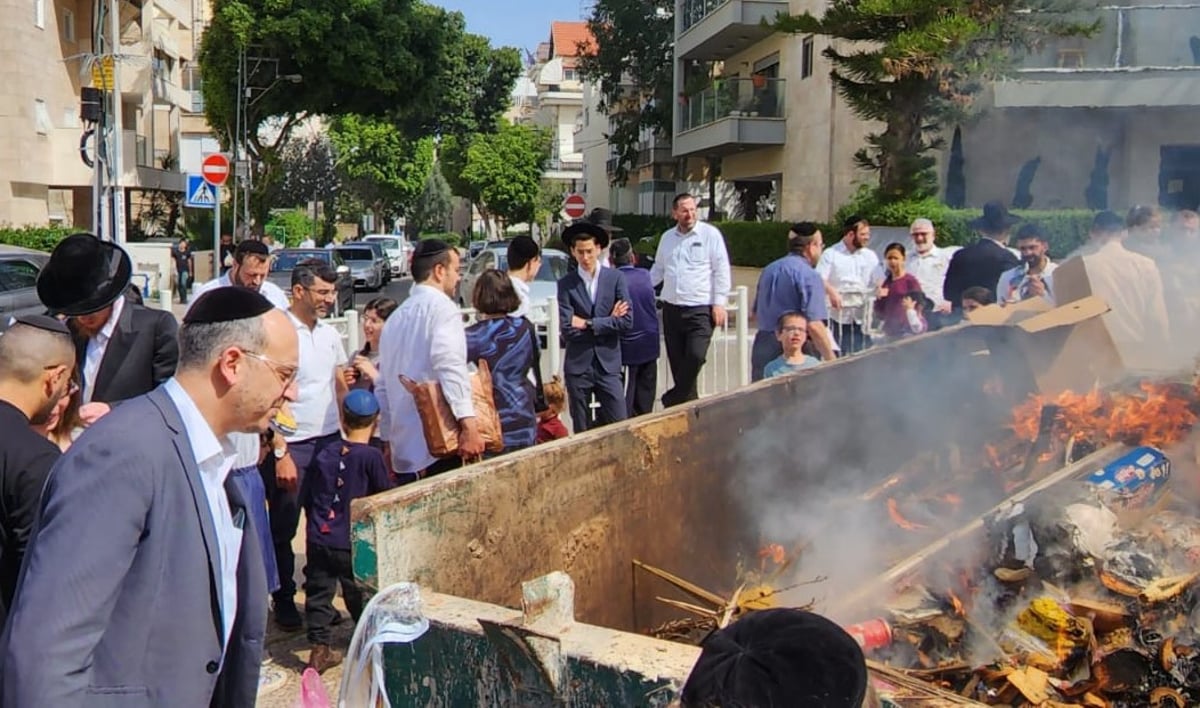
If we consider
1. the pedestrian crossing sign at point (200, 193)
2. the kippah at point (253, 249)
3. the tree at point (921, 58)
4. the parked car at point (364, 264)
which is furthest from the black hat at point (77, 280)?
the parked car at point (364, 264)

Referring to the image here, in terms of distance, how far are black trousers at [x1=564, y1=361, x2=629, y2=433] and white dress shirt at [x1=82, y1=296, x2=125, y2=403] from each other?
131 inches

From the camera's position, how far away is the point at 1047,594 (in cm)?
368

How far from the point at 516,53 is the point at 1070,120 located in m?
→ 45.3

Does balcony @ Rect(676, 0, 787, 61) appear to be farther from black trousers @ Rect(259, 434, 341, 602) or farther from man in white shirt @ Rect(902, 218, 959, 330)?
black trousers @ Rect(259, 434, 341, 602)

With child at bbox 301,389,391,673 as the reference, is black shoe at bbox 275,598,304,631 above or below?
below

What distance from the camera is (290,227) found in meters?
52.6

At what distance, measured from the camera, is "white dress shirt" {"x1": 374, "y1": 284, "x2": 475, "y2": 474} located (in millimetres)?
4910

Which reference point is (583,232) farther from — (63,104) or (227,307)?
(63,104)

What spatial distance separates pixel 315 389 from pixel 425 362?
2.11 ft

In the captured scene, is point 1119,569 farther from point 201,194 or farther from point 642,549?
point 201,194

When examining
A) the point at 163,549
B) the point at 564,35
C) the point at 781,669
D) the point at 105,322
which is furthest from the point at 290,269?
the point at 564,35

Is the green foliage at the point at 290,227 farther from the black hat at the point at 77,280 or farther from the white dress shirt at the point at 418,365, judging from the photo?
the black hat at the point at 77,280

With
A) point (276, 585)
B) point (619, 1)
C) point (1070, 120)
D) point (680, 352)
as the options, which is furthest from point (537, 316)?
point (619, 1)

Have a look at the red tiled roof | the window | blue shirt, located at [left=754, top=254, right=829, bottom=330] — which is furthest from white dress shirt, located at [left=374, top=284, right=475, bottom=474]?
the red tiled roof
